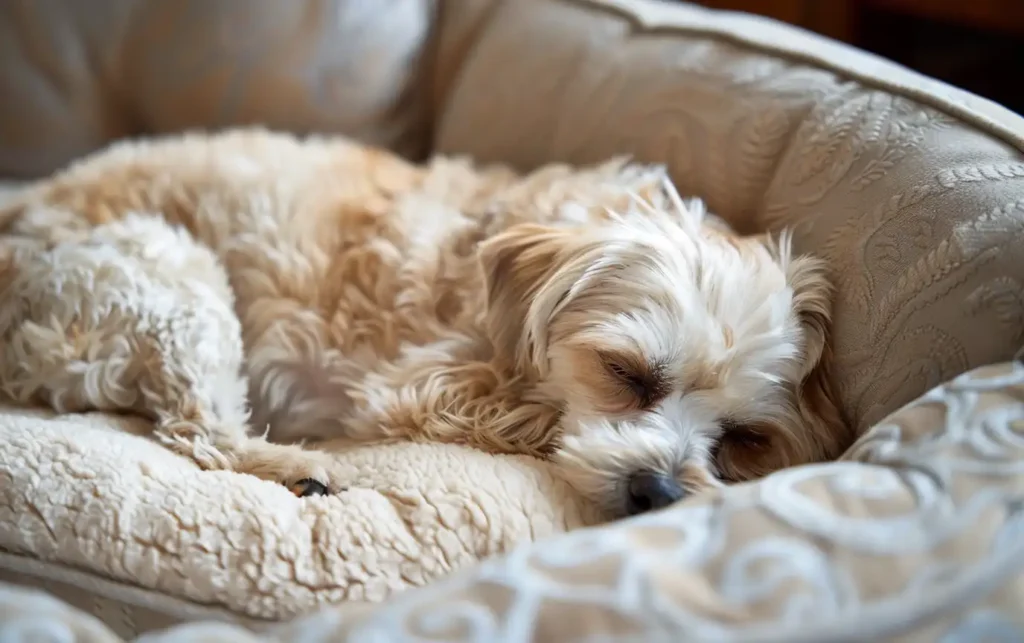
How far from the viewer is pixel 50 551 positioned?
1.37 meters

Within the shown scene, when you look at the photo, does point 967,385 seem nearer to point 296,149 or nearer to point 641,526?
point 641,526

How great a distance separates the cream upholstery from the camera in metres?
1.02

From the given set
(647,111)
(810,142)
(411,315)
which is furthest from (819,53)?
(411,315)

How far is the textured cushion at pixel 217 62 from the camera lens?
253 centimetres

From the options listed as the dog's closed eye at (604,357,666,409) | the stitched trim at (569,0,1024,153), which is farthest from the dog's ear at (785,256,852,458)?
the stitched trim at (569,0,1024,153)

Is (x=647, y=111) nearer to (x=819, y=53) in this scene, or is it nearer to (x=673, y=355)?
(x=819, y=53)

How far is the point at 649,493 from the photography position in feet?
4.83

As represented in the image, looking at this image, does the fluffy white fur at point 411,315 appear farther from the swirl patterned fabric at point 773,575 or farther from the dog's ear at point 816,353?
the swirl patterned fabric at point 773,575

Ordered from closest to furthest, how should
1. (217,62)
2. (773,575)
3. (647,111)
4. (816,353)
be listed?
1. (773,575)
2. (816,353)
3. (647,111)
4. (217,62)

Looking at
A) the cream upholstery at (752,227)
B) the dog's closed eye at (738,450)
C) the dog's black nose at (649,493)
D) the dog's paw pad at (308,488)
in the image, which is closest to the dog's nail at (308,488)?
the dog's paw pad at (308,488)

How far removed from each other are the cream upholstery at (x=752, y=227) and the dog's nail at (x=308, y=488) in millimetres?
346

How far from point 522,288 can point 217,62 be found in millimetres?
1353

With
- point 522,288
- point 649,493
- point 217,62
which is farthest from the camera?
point 217,62

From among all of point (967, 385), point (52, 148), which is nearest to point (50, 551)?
point (967, 385)
